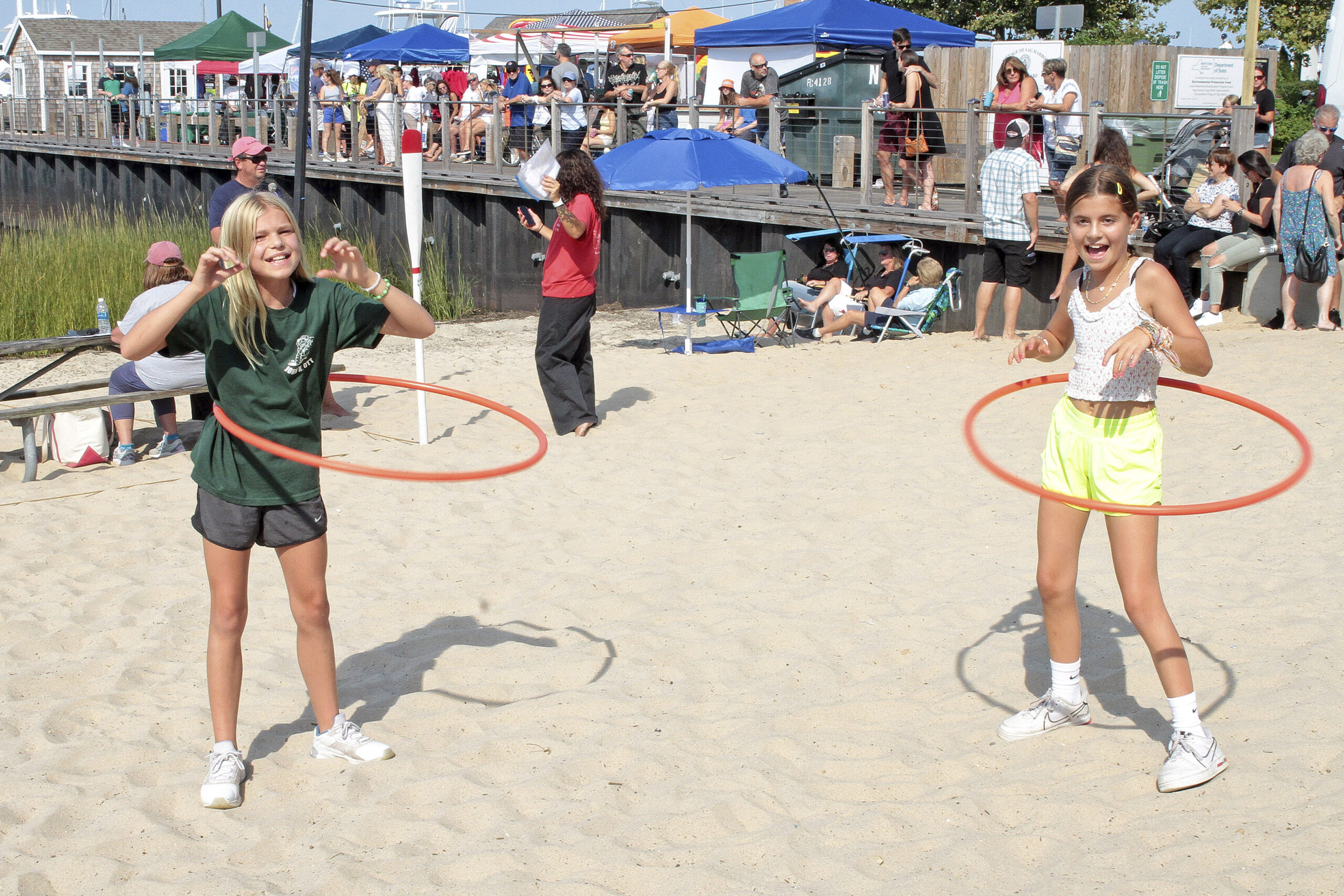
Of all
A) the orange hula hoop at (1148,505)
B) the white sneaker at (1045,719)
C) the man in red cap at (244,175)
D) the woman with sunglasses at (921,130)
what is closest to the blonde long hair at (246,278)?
the orange hula hoop at (1148,505)

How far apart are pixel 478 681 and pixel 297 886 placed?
1482 millimetres

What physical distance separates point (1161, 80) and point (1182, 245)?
6.96 metres

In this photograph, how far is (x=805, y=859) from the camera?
354cm

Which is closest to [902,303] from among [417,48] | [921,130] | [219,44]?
[921,130]

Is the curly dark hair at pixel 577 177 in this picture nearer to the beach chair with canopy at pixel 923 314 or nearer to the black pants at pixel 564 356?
the black pants at pixel 564 356

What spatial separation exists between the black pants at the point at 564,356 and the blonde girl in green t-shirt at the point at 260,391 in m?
4.73

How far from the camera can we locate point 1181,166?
39.5 ft

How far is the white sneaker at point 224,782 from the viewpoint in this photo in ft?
12.5

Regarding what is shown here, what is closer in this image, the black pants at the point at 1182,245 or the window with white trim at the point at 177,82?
the black pants at the point at 1182,245

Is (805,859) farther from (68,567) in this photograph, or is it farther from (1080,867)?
(68,567)

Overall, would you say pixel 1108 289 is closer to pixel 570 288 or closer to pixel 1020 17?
pixel 570 288

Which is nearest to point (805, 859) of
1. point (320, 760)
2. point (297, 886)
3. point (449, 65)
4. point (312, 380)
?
point (297, 886)

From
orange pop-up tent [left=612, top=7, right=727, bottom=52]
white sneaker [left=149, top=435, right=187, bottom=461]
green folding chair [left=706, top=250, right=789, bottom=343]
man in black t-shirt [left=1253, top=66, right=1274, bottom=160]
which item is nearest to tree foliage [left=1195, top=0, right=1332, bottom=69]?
orange pop-up tent [left=612, top=7, right=727, bottom=52]

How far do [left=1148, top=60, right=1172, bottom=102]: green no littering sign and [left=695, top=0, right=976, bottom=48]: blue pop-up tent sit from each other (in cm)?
375
